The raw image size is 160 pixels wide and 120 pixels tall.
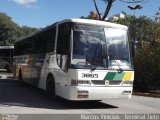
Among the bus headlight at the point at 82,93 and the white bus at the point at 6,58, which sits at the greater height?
the white bus at the point at 6,58

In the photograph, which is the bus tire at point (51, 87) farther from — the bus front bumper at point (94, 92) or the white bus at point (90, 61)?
the bus front bumper at point (94, 92)

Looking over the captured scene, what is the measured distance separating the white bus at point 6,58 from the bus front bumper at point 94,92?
30.0 meters

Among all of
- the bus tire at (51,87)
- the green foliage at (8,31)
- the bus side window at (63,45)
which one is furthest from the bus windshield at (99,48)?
the green foliage at (8,31)

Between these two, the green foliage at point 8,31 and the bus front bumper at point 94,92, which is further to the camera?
the green foliage at point 8,31

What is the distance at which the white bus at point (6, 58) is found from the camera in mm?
43531

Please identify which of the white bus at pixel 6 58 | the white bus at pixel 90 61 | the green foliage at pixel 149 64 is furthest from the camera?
the white bus at pixel 6 58

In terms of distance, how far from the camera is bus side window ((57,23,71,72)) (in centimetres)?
1443

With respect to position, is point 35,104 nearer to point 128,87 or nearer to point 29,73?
point 128,87

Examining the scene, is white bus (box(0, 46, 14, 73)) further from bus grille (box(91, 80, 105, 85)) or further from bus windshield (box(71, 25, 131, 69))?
bus grille (box(91, 80, 105, 85))

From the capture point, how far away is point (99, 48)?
1454 centimetres

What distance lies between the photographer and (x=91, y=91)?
45.7 ft

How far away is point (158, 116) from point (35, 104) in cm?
454

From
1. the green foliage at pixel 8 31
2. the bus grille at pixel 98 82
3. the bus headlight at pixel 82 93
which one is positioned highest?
the green foliage at pixel 8 31

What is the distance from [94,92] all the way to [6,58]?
31066 mm
